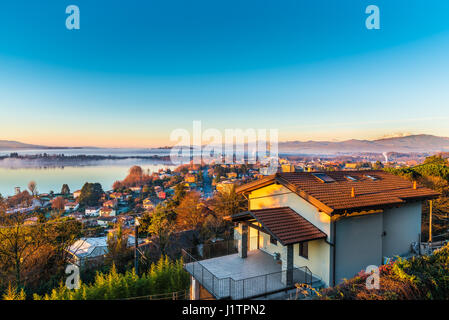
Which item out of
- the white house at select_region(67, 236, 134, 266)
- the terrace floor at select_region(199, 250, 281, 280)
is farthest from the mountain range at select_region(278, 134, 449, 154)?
the white house at select_region(67, 236, 134, 266)

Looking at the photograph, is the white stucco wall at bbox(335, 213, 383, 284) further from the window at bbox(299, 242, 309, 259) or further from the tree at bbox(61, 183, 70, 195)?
the tree at bbox(61, 183, 70, 195)

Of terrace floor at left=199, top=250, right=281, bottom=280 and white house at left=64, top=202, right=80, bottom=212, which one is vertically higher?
terrace floor at left=199, top=250, right=281, bottom=280

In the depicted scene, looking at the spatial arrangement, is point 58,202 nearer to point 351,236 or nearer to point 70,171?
point 70,171

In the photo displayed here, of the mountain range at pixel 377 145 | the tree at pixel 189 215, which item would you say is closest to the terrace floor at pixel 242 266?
the tree at pixel 189 215

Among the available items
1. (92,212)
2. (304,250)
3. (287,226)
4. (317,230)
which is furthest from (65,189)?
(317,230)

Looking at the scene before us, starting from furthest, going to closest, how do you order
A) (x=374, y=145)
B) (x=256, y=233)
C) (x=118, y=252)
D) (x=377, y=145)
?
(x=377, y=145)
(x=374, y=145)
(x=118, y=252)
(x=256, y=233)

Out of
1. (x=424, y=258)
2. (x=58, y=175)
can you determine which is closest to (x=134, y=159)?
(x=58, y=175)

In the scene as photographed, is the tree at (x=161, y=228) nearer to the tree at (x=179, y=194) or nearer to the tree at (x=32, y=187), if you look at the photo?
the tree at (x=179, y=194)
